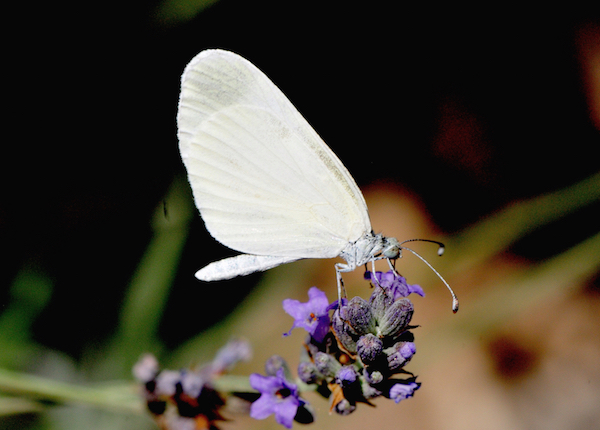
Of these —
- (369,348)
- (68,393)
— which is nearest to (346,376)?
(369,348)

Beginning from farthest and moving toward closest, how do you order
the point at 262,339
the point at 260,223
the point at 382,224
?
the point at 382,224, the point at 262,339, the point at 260,223

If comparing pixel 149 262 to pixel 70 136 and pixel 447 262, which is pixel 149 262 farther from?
pixel 447 262

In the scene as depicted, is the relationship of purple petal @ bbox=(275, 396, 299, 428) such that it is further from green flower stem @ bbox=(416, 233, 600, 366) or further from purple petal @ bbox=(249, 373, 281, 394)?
green flower stem @ bbox=(416, 233, 600, 366)

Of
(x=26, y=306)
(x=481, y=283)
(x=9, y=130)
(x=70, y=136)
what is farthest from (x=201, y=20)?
(x=481, y=283)

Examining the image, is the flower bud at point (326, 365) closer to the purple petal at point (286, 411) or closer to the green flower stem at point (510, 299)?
the purple petal at point (286, 411)

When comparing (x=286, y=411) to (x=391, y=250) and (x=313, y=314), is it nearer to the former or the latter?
(x=313, y=314)

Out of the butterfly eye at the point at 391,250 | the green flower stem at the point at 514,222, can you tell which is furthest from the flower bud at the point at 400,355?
the green flower stem at the point at 514,222

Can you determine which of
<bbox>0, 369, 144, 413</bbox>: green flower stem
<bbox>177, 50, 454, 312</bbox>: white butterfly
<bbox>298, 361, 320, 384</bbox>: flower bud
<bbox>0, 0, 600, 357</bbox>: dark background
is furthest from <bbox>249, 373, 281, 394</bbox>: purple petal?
<bbox>0, 0, 600, 357</bbox>: dark background
